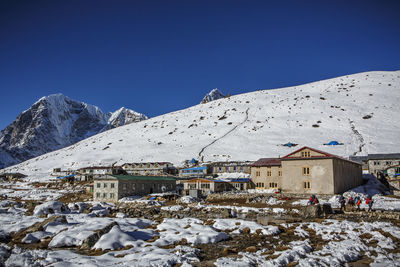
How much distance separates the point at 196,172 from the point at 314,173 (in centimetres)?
3313

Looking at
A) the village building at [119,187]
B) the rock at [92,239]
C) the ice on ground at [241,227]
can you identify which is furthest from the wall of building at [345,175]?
the rock at [92,239]

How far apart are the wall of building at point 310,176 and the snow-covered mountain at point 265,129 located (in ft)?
114

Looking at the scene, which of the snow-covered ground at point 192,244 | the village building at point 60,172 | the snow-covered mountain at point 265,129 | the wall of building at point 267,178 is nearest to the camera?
the snow-covered ground at point 192,244

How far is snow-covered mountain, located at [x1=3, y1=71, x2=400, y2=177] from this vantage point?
85.2 m

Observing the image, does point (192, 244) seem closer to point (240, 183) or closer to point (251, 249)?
point (251, 249)

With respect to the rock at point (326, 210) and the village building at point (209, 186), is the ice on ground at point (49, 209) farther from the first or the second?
the village building at point (209, 186)

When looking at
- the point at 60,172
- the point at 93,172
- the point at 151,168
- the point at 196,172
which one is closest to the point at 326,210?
the point at 196,172

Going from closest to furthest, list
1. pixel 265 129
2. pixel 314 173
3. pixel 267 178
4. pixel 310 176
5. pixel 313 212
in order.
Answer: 1. pixel 313 212
2. pixel 314 173
3. pixel 310 176
4. pixel 267 178
5. pixel 265 129

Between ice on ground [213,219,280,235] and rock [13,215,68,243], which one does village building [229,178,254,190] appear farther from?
rock [13,215,68,243]

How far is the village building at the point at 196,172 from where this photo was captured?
67312 mm

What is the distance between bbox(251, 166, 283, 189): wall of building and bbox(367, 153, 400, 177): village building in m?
23.7

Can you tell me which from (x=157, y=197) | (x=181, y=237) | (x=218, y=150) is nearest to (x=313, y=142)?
(x=218, y=150)

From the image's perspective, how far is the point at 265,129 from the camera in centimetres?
10269

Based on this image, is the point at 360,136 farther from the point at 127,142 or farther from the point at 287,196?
the point at 127,142
